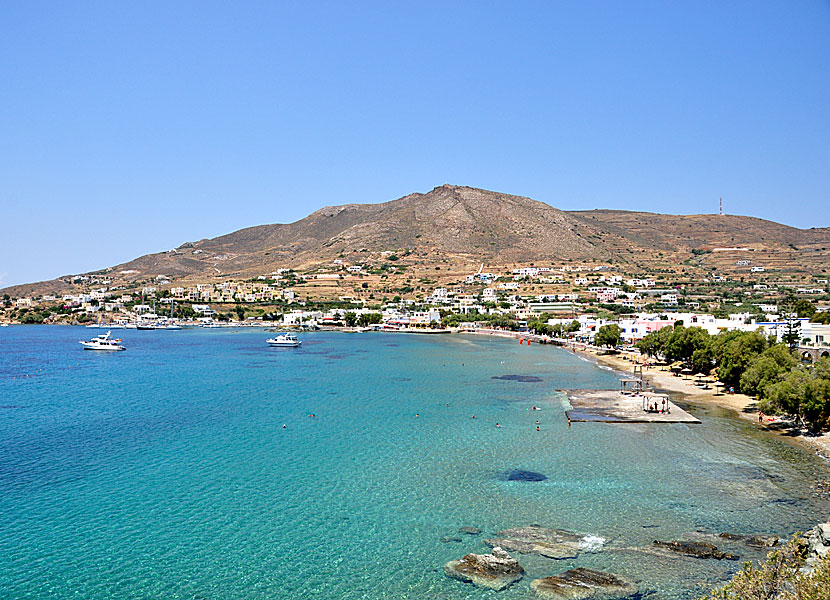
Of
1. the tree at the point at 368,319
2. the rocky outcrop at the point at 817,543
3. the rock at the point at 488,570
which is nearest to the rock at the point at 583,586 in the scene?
the rock at the point at 488,570

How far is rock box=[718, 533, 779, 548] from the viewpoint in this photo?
64.8 ft

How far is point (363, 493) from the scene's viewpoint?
2564 cm

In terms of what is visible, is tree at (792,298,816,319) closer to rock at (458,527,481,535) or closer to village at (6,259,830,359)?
village at (6,259,830,359)

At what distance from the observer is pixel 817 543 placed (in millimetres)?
17516

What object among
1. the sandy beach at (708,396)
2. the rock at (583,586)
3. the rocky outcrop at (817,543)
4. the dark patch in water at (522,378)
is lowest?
the dark patch in water at (522,378)

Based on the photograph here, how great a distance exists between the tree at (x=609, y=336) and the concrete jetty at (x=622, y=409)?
44.3 metres

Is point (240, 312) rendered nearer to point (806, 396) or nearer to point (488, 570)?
point (806, 396)

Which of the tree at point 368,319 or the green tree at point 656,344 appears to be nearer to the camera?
the green tree at point 656,344

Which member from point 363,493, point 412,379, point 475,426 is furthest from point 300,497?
point 412,379

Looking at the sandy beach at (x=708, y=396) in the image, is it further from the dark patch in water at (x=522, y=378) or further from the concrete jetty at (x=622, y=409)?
the dark patch in water at (x=522, y=378)

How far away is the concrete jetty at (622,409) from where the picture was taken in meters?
38.6

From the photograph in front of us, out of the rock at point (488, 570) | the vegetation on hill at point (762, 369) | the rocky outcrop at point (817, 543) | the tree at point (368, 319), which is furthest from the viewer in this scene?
the tree at point (368, 319)

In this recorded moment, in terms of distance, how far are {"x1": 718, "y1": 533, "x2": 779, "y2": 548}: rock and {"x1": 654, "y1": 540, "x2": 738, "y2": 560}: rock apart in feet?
3.66

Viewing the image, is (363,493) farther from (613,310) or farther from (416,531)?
(613,310)
